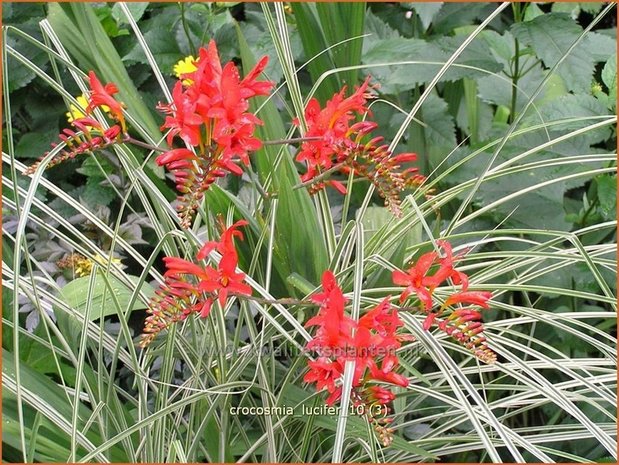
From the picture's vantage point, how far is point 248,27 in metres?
1.30

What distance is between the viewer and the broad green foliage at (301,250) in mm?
787

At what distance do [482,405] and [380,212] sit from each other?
1.61 ft

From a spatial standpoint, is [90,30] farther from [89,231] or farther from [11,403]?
[11,403]

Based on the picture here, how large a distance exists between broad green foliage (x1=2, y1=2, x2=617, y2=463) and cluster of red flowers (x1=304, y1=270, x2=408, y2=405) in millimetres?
32

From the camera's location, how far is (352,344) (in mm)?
638

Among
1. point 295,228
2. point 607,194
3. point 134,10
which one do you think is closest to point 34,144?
point 134,10

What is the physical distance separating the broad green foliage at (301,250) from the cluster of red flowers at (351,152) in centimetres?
6

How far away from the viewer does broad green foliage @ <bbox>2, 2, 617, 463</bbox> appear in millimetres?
787

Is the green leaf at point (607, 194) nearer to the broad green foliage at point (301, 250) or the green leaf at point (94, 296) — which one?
the broad green foliage at point (301, 250)

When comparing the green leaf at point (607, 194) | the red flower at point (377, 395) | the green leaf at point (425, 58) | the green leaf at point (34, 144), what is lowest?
the green leaf at point (607, 194)

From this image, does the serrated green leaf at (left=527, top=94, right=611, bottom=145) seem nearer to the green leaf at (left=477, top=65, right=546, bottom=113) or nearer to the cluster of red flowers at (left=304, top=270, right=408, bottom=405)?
the green leaf at (left=477, top=65, right=546, bottom=113)

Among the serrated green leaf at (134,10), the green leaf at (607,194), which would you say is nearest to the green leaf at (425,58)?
the green leaf at (607,194)

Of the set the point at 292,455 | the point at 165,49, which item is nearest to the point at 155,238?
the point at 165,49

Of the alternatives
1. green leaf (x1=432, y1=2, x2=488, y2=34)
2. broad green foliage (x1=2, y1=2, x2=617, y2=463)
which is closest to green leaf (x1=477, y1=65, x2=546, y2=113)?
broad green foliage (x1=2, y1=2, x2=617, y2=463)
